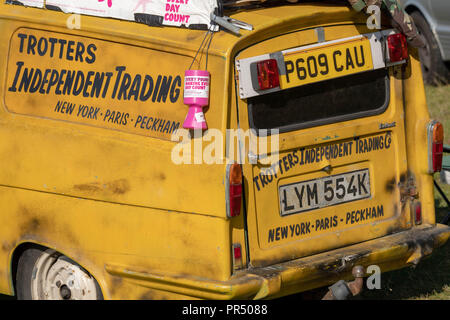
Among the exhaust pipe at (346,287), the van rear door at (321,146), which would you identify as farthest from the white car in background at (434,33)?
the exhaust pipe at (346,287)

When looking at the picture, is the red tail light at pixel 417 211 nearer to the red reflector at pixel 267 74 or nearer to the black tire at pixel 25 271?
the red reflector at pixel 267 74

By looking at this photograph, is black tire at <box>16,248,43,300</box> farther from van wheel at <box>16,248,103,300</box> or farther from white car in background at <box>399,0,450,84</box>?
white car in background at <box>399,0,450,84</box>

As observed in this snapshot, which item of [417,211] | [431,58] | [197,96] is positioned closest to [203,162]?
[197,96]

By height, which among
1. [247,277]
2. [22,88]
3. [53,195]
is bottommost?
[247,277]

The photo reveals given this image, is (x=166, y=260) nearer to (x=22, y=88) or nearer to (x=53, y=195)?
(x=53, y=195)

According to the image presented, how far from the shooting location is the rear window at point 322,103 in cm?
504

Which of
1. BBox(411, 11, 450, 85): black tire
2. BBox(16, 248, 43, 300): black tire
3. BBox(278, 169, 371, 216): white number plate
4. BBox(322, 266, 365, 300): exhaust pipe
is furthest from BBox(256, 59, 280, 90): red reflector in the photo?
BBox(411, 11, 450, 85): black tire

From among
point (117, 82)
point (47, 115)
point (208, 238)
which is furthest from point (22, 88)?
point (208, 238)

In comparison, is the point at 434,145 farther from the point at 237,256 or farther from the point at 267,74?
the point at 237,256

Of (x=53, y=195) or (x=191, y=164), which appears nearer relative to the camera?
(x=191, y=164)

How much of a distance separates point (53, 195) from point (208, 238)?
1.12 m

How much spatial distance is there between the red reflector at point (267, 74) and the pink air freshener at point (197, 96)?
344mm

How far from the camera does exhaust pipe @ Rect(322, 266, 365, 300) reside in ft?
16.9

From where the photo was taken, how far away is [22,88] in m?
5.41
